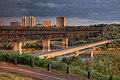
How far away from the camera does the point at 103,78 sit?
27.5 meters

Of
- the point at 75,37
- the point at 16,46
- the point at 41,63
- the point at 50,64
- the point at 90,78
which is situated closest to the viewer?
the point at 90,78

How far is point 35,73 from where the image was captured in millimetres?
27016

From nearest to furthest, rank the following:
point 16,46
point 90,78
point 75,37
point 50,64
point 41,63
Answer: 1. point 90,78
2. point 50,64
3. point 41,63
4. point 16,46
5. point 75,37

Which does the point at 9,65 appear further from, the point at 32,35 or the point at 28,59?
the point at 32,35

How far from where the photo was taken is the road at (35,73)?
25641 mm

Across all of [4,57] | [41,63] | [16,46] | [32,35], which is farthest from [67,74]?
[32,35]

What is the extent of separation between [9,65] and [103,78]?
37.9 feet

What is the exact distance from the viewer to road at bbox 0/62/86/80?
25.6 metres

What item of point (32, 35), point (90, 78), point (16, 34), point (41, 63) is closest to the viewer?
point (90, 78)

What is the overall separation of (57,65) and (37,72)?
319 cm

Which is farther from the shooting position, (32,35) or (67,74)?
(32,35)

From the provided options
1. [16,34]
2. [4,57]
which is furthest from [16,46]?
[4,57]

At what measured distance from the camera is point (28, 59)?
102ft

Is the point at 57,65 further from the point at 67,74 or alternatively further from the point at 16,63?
the point at 16,63
